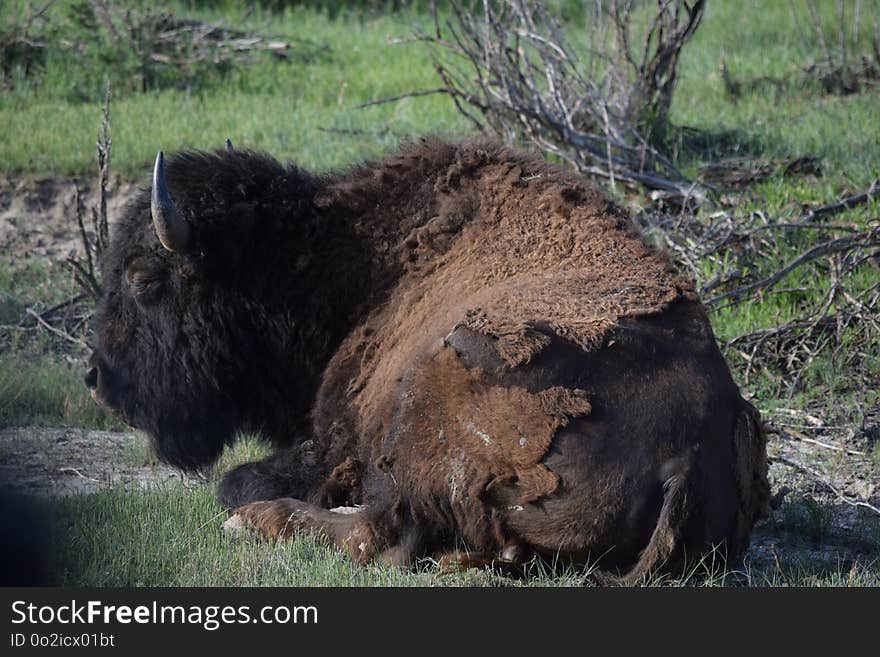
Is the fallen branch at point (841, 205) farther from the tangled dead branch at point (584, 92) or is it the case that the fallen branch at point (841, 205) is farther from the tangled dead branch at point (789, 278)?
Answer: the tangled dead branch at point (584, 92)

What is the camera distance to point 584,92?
9.48m

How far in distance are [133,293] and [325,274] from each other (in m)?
0.82

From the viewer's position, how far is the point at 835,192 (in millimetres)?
8906

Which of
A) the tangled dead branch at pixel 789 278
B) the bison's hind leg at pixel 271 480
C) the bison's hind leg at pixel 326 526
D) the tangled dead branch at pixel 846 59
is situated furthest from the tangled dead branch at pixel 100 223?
the tangled dead branch at pixel 846 59

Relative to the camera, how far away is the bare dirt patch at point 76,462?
5566 millimetres

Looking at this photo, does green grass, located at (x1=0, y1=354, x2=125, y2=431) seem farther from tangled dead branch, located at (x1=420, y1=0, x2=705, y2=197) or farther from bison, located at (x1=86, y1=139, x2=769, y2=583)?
tangled dead branch, located at (x1=420, y1=0, x2=705, y2=197)

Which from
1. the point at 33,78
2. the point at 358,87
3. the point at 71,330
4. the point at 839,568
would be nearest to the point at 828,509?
the point at 839,568

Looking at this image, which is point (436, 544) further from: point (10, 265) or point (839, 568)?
point (10, 265)

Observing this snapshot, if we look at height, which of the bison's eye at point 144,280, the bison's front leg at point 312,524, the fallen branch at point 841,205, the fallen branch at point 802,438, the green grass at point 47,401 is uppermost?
the bison's eye at point 144,280

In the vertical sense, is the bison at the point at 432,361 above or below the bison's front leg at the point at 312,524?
above

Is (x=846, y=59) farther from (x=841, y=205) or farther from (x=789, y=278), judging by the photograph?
(x=789, y=278)

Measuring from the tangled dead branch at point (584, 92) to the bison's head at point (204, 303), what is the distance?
3.61m

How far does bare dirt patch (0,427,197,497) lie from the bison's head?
42 cm

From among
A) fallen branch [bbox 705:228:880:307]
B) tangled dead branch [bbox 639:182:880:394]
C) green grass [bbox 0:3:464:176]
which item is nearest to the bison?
fallen branch [bbox 705:228:880:307]
